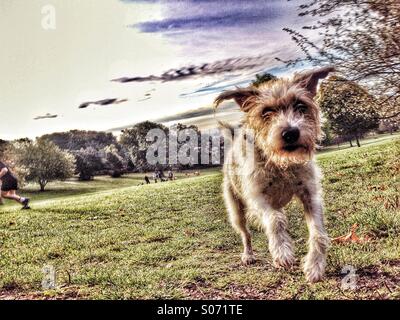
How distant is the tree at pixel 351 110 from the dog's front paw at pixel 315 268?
3.46 feet

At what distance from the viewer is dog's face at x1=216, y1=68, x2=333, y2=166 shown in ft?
12.3

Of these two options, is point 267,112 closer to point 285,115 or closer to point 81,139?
point 285,115

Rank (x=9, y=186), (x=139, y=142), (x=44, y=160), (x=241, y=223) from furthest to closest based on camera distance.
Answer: (x=9, y=186)
(x=44, y=160)
(x=139, y=142)
(x=241, y=223)

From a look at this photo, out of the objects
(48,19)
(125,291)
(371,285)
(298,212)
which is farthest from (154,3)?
(371,285)

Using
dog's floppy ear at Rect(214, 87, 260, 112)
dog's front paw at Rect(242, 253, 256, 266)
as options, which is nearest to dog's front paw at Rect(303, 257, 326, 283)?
dog's front paw at Rect(242, 253, 256, 266)

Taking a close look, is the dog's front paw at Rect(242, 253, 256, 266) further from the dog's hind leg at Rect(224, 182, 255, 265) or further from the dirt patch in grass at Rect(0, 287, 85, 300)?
the dirt patch in grass at Rect(0, 287, 85, 300)

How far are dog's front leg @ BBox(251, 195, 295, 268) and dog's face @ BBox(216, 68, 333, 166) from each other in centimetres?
36

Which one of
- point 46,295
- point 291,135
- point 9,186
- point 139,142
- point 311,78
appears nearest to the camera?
point 291,135

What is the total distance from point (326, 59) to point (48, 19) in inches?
95.6

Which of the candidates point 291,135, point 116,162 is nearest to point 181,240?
point 116,162

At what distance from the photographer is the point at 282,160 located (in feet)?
12.6

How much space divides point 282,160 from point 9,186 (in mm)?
2714

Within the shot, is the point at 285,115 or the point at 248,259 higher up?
the point at 285,115

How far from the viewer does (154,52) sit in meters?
4.79
